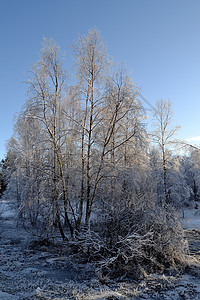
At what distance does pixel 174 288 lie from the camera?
4.99 m

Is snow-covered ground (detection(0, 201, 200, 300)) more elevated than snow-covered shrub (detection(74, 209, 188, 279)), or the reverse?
snow-covered shrub (detection(74, 209, 188, 279))

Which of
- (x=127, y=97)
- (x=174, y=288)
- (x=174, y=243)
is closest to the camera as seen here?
(x=174, y=288)

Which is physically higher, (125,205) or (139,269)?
(125,205)

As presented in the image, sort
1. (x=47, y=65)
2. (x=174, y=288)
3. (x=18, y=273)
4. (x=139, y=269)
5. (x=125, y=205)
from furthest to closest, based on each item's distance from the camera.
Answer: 1. (x=47, y=65)
2. (x=125, y=205)
3. (x=18, y=273)
4. (x=139, y=269)
5. (x=174, y=288)

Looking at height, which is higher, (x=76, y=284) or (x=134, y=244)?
(x=134, y=244)

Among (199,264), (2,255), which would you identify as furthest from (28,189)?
(199,264)

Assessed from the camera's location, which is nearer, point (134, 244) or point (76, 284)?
point (76, 284)

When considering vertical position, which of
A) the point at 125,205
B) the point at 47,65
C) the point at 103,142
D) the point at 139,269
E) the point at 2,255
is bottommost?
the point at 2,255

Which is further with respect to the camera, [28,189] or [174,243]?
[28,189]

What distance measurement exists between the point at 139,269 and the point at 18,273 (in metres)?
3.43

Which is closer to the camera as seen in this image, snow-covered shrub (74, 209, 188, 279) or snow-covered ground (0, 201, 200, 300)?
snow-covered ground (0, 201, 200, 300)

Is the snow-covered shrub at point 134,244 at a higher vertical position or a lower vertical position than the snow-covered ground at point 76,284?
higher

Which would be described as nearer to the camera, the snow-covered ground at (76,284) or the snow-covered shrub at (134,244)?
the snow-covered ground at (76,284)

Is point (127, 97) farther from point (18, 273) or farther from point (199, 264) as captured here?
point (18, 273)
